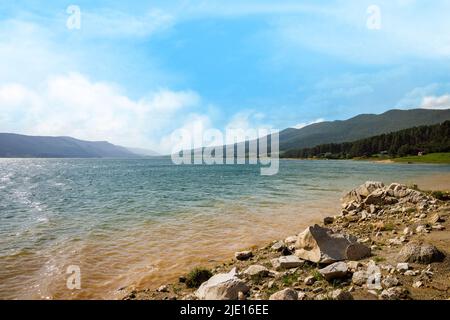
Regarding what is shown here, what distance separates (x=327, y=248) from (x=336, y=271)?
202 centimetres

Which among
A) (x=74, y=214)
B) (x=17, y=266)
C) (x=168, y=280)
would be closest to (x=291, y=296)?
(x=168, y=280)

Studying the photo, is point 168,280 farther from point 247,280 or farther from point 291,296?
point 291,296

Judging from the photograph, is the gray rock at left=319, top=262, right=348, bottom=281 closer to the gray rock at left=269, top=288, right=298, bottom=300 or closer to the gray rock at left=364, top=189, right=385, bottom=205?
the gray rock at left=269, top=288, right=298, bottom=300

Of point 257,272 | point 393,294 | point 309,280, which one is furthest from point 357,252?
point 257,272

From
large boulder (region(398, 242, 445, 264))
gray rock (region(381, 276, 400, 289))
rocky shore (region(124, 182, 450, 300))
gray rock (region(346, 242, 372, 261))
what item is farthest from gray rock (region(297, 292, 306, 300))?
large boulder (region(398, 242, 445, 264))

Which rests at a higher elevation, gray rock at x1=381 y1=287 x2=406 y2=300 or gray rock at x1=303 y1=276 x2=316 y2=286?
gray rock at x1=381 y1=287 x2=406 y2=300

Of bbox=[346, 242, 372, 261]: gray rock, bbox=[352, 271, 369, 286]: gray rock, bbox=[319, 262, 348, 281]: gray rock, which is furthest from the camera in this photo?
bbox=[346, 242, 372, 261]: gray rock

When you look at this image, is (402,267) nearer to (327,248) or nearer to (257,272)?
(327,248)

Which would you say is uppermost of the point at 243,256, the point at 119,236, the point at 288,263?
the point at 288,263

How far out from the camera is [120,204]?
31.5m

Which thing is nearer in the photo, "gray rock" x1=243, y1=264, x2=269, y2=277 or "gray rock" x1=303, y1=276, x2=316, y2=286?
"gray rock" x1=303, y1=276, x2=316, y2=286

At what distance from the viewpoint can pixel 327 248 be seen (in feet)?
36.2

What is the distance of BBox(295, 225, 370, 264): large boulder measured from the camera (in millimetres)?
10680

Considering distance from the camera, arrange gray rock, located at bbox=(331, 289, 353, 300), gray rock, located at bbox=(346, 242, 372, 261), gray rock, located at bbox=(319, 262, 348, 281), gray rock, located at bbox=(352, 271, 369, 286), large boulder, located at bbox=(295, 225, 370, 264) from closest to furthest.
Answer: gray rock, located at bbox=(331, 289, 353, 300) < gray rock, located at bbox=(352, 271, 369, 286) < gray rock, located at bbox=(319, 262, 348, 281) < large boulder, located at bbox=(295, 225, 370, 264) < gray rock, located at bbox=(346, 242, 372, 261)
